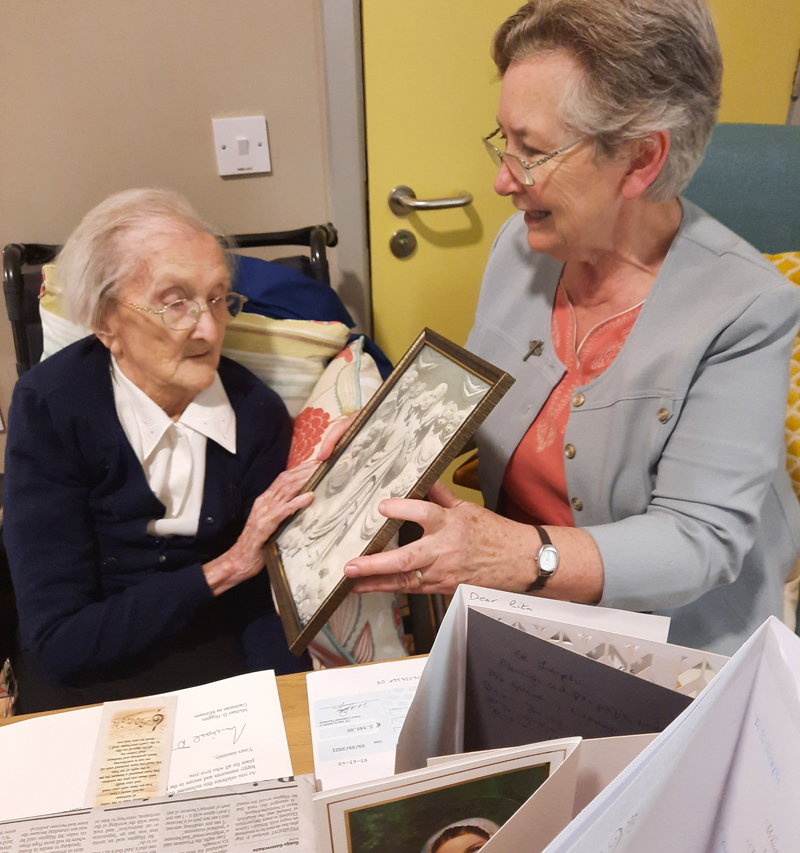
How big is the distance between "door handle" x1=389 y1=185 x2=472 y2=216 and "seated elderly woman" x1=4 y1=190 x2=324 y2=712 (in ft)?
2.57

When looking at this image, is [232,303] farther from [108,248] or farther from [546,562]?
[546,562]

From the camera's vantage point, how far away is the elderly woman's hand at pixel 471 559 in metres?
1.04

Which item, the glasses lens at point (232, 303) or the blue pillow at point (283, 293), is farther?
the blue pillow at point (283, 293)

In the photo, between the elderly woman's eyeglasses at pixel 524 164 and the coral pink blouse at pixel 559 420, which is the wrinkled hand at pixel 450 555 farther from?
the elderly woman's eyeglasses at pixel 524 164

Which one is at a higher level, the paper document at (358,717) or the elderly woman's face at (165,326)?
the elderly woman's face at (165,326)

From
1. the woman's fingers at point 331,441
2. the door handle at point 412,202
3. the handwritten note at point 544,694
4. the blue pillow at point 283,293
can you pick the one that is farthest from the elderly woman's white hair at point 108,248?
the handwritten note at point 544,694

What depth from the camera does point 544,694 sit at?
0.62 metres

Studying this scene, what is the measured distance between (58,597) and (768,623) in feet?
3.81

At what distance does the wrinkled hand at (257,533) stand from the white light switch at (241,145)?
94 centimetres

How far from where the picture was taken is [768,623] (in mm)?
511

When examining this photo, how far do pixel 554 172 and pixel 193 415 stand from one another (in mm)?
789

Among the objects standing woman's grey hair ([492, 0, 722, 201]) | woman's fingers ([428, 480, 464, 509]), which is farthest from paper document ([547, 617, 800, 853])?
standing woman's grey hair ([492, 0, 722, 201])

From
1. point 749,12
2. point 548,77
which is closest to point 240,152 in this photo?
point 548,77

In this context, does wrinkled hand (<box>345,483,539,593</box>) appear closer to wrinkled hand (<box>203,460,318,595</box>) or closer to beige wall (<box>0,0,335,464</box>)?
wrinkled hand (<box>203,460,318,595</box>)
